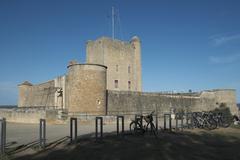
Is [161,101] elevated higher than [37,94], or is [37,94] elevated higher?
[37,94]

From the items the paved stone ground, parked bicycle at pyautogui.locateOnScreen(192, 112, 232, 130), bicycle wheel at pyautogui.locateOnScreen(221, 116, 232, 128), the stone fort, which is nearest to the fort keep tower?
the stone fort

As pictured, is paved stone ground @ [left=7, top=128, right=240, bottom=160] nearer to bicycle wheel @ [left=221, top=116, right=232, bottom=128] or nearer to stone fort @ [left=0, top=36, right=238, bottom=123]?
bicycle wheel @ [left=221, top=116, right=232, bottom=128]

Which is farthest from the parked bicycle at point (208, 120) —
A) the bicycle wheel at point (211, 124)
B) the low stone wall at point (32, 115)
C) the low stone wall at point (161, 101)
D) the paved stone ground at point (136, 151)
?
the low stone wall at point (161, 101)

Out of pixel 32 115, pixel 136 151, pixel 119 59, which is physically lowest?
pixel 136 151

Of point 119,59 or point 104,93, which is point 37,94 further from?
point 104,93

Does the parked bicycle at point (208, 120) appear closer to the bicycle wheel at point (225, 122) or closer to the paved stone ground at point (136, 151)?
the bicycle wheel at point (225, 122)

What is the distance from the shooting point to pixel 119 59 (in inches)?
1601

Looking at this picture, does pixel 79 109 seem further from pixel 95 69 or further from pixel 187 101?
pixel 187 101

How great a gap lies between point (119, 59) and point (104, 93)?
51.8 ft

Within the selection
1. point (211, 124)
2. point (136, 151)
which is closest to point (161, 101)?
point (211, 124)

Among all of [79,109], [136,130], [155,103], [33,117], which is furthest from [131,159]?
[155,103]

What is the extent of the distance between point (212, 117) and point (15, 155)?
12983 millimetres

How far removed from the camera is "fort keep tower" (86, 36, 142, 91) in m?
39.0

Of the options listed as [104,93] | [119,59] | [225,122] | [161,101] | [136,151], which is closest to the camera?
[136,151]
